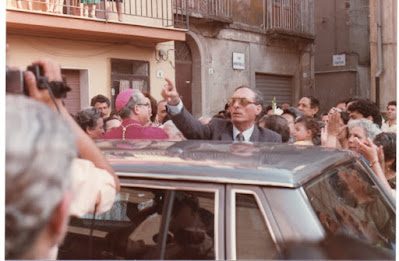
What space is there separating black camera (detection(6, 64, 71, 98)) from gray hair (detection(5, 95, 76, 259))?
305mm

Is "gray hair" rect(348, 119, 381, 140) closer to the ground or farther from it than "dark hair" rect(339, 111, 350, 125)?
closer to the ground

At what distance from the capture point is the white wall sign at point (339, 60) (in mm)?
13109

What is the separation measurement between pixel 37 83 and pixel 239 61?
10292mm

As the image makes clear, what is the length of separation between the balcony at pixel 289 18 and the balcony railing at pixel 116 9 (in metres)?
3.46

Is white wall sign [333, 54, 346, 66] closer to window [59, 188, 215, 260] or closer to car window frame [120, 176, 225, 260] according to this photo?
window [59, 188, 215, 260]

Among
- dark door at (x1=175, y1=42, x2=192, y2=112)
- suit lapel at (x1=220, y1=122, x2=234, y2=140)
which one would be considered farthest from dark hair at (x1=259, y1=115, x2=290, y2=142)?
dark door at (x1=175, y1=42, x2=192, y2=112)

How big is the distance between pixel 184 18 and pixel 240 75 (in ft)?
5.40

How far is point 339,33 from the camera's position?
1282cm

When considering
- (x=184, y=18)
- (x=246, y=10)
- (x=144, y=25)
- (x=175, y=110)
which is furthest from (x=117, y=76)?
(x=246, y=10)

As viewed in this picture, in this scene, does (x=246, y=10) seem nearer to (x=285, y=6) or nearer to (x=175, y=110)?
(x=285, y=6)

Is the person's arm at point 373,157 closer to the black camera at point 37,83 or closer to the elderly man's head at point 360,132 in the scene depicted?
the elderly man's head at point 360,132

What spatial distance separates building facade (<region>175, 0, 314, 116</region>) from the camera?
1099 centimetres

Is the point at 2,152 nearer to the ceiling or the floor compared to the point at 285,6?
nearer to the floor

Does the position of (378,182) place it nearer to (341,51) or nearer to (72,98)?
(72,98)
